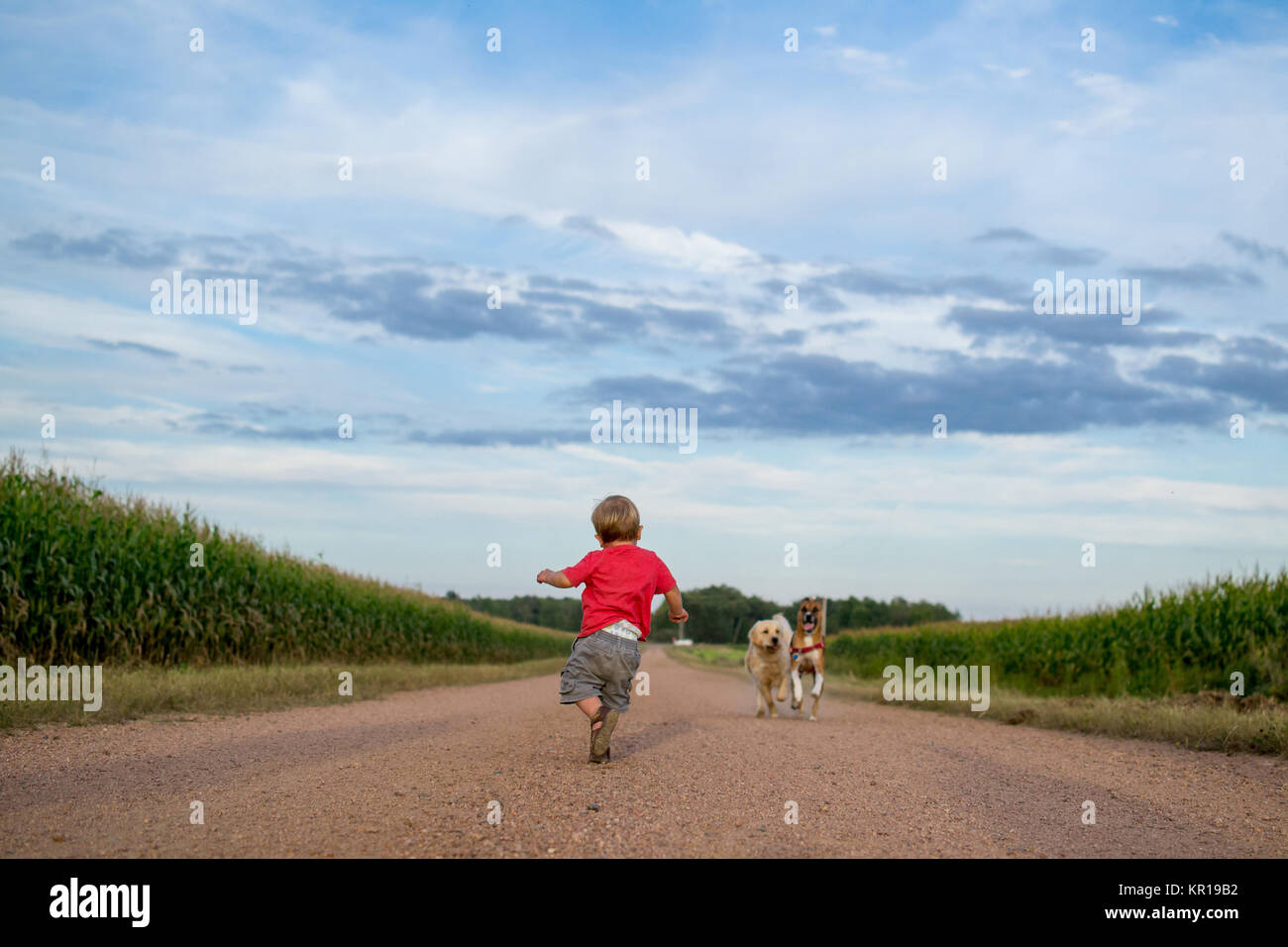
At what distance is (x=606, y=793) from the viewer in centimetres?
534

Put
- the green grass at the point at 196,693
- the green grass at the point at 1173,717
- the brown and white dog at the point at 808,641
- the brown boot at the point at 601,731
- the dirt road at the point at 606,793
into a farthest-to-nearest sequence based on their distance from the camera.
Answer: the brown and white dog at the point at 808,641
the green grass at the point at 1173,717
the green grass at the point at 196,693
the brown boot at the point at 601,731
the dirt road at the point at 606,793

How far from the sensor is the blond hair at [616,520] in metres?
6.95

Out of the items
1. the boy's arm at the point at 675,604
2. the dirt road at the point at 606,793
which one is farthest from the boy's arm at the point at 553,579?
the dirt road at the point at 606,793

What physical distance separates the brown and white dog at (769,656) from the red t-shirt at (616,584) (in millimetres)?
5784

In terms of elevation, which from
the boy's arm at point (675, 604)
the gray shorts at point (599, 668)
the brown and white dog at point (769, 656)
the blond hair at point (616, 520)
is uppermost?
the blond hair at point (616, 520)

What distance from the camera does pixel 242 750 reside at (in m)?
8.01

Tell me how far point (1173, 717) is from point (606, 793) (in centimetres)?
907

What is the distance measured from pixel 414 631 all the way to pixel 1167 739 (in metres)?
24.6

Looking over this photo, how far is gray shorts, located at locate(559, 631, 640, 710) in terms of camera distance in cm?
664

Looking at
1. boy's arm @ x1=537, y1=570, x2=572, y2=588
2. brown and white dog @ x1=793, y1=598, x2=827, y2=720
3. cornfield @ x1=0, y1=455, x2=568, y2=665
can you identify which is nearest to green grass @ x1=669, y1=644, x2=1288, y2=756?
brown and white dog @ x1=793, y1=598, x2=827, y2=720

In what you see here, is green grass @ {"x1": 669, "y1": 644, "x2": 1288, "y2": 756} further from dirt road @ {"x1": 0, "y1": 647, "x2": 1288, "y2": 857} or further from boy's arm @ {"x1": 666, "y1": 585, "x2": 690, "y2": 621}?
boy's arm @ {"x1": 666, "y1": 585, "x2": 690, "y2": 621}

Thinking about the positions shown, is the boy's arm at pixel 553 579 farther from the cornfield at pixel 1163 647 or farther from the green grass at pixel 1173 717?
the cornfield at pixel 1163 647

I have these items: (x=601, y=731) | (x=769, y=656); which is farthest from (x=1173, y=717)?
(x=601, y=731)
